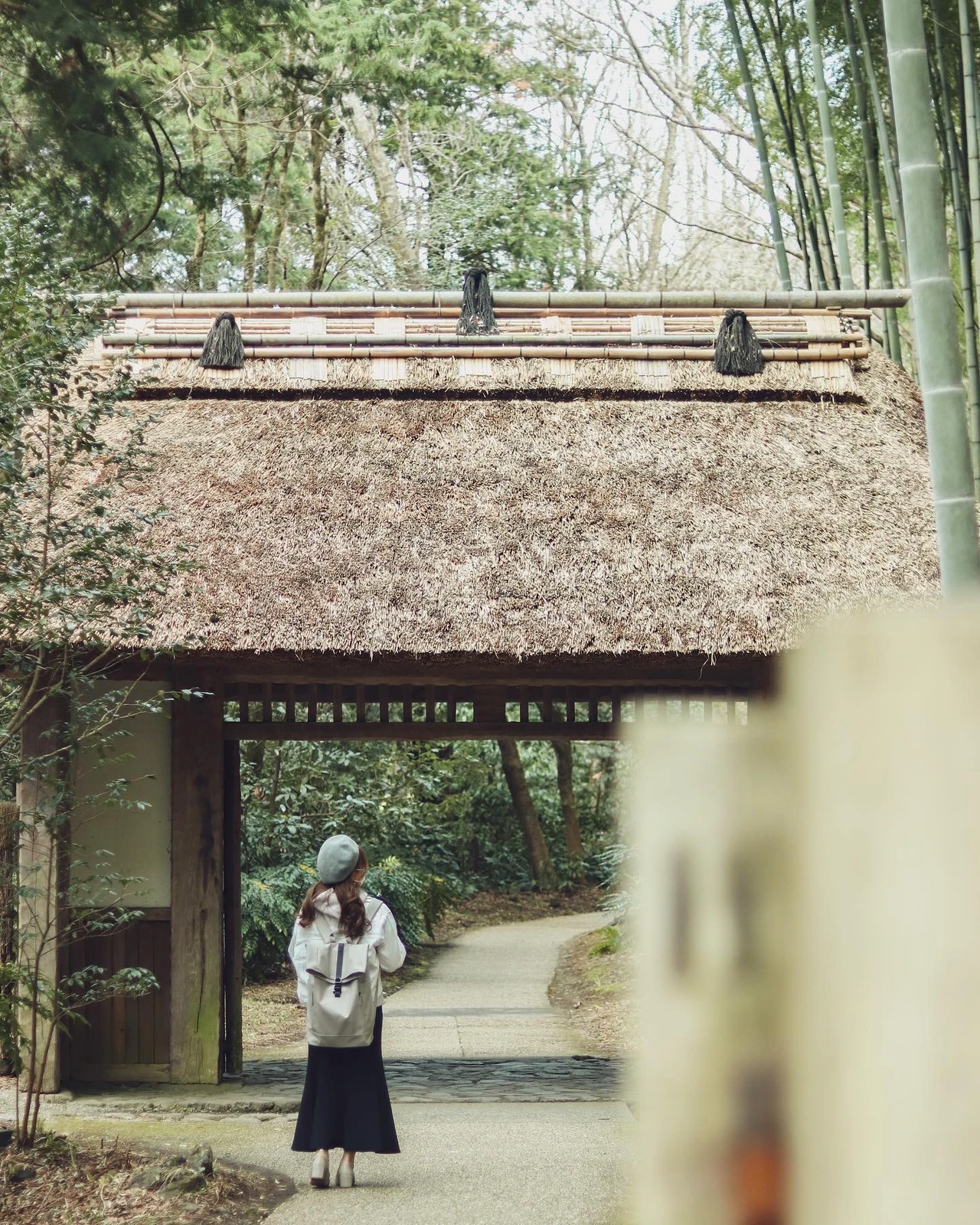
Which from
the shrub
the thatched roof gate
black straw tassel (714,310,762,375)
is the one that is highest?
black straw tassel (714,310,762,375)

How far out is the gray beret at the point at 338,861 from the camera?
519 cm

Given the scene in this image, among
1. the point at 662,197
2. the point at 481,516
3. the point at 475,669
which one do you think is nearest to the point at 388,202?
the point at 662,197

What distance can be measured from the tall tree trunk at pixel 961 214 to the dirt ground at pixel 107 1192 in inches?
167

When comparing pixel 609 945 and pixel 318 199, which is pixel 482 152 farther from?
pixel 609 945

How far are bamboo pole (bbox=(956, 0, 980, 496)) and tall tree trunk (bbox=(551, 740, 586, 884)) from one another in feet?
50.8

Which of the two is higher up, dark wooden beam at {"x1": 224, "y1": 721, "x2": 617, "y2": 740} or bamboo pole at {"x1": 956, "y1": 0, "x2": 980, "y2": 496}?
bamboo pole at {"x1": 956, "y1": 0, "x2": 980, "y2": 496}

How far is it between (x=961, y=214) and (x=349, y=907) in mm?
4096

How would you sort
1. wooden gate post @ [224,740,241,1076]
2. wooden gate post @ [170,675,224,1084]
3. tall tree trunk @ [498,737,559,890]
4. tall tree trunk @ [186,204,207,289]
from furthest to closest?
tall tree trunk @ [498,737,559,890]
tall tree trunk @ [186,204,207,289]
wooden gate post @ [224,740,241,1076]
wooden gate post @ [170,675,224,1084]

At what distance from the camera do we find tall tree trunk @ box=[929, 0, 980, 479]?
530 cm

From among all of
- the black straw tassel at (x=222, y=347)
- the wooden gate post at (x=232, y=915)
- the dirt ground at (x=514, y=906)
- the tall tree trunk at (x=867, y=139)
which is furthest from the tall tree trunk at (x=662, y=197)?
the wooden gate post at (x=232, y=915)

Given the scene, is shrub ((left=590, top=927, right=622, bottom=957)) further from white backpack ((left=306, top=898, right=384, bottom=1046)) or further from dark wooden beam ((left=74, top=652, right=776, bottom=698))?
white backpack ((left=306, top=898, right=384, bottom=1046))

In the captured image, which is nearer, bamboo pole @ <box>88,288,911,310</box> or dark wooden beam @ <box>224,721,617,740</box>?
dark wooden beam @ <box>224,721,617,740</box>

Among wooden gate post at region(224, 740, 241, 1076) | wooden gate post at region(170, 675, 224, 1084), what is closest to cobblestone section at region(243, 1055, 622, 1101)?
wooden gate post at region(224, 740, 241, 1076)

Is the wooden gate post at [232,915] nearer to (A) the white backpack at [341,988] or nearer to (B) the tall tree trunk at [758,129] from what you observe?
(A) the white backpack at [341,988]
